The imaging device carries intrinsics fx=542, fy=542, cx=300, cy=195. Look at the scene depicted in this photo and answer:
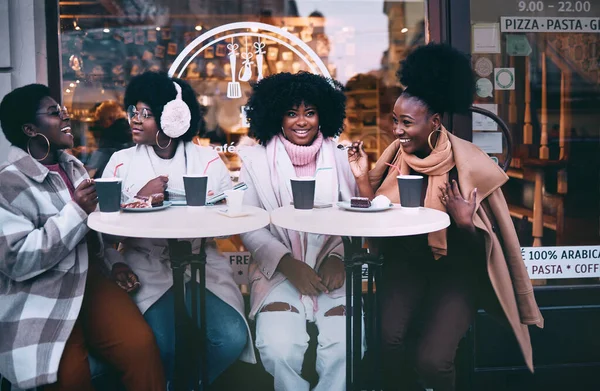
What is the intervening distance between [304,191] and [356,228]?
442 millimetres

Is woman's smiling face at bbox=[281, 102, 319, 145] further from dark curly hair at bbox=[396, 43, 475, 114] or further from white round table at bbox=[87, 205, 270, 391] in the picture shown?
white round table at bbox=[87, 205, 270, 391]

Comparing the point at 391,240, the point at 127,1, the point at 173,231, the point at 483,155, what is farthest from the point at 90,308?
the point at 127,1

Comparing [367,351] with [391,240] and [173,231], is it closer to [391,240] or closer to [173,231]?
[391,240]

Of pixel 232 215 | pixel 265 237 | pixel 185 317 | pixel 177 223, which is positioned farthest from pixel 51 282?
pixel 265 237

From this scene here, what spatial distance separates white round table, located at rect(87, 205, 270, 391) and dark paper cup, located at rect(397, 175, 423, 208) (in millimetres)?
606

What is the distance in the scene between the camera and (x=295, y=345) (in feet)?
8.31

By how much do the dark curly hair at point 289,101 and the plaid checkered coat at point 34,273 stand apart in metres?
1.22

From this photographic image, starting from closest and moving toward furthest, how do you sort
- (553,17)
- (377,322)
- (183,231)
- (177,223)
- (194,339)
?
(183,231)
(177,223)
(377,322)
(194,339)
(553,17)

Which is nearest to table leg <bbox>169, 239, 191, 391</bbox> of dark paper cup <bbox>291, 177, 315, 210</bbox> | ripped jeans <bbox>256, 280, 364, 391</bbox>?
ripped jeans <bbox>256, 280, 364, 391</bbox>

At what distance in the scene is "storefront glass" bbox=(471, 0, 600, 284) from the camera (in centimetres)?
365

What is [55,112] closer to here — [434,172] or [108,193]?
[108,193]

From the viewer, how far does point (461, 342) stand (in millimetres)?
2623

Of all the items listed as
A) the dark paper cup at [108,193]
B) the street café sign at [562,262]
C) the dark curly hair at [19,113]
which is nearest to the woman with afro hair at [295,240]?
the dark paper cup at [108,193]

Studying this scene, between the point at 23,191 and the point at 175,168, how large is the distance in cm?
82
